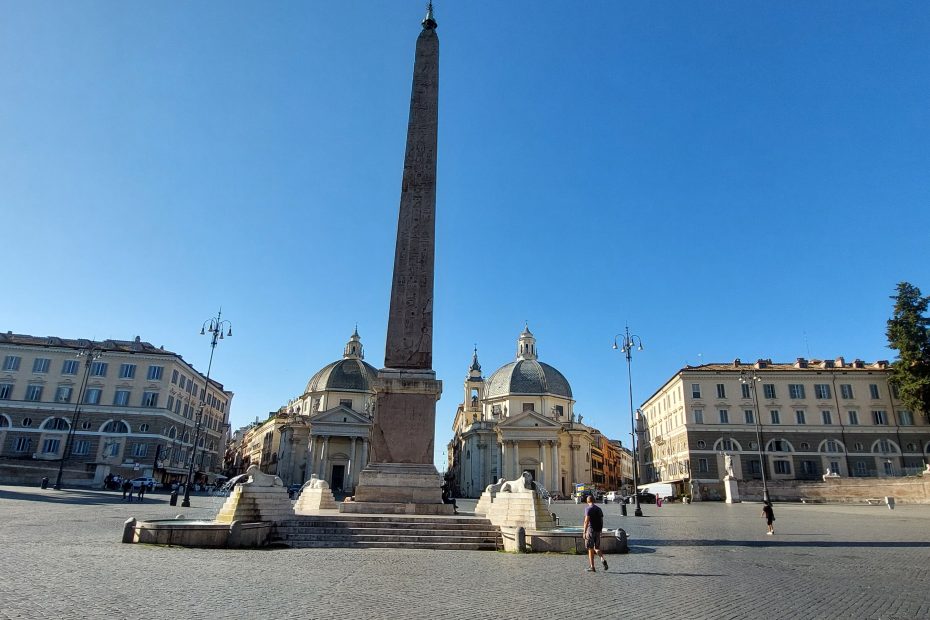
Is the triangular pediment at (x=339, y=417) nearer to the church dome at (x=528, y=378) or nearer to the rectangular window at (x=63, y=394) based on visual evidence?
the church dome at (x=528, y=378)

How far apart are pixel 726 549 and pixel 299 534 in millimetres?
8191

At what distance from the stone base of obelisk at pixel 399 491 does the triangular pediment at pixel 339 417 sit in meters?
43.8

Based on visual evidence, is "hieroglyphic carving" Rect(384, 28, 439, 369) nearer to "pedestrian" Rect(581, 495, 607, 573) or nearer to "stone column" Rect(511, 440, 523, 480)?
"pedestrian" Rect(581, 495, 607, 573)

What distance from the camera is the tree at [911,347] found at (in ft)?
140

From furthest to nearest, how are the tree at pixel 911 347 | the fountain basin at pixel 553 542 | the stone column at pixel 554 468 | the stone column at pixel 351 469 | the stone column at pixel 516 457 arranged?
the stone column at pixel 516 457
the stone column at pixel 554 468
the stone column at pixel 351 469
the tree at pixel 911 347
the fountain basin at pixel 553 542

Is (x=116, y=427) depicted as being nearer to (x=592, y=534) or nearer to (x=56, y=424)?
(x=56, y=424)

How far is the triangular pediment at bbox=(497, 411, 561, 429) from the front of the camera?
5459 cm

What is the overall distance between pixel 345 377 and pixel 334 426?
24.3ft

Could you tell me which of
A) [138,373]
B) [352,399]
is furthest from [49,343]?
[352,399]

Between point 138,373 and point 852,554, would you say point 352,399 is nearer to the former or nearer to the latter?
point 138,373

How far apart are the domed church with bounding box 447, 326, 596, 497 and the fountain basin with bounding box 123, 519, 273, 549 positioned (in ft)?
151

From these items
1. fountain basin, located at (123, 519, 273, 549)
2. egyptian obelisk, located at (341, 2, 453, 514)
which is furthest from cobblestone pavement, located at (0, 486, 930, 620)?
egyptian obelisk, located at (341, 2, 453, 514)

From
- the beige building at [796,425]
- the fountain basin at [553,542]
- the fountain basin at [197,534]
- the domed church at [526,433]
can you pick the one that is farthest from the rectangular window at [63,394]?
the beige building at [796,425]

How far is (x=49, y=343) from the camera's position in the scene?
4659 centimetres
